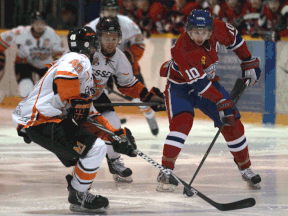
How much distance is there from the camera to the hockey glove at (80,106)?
2709mm

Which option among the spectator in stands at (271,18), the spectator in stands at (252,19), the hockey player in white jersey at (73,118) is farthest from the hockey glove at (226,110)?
the spectator in stands at (252,19)

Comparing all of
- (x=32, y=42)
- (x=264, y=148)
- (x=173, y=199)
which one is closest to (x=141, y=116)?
(x=32, y=42)

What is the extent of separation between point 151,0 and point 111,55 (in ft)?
15.9

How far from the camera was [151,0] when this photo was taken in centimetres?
830

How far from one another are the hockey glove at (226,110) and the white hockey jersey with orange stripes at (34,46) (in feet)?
11.0

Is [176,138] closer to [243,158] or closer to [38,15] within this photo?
[243,158]

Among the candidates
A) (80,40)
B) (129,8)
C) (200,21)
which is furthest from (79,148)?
(129,8)

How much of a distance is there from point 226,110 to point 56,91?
1.02m

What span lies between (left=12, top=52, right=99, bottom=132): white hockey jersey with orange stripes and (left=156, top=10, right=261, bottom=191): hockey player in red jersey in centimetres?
68

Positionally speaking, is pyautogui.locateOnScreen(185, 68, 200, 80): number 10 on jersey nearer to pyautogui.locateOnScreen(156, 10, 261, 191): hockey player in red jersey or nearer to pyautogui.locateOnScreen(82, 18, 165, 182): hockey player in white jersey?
pyautogui.locateOnScreen(156, 10, 261, 191): hockey player in red jersey

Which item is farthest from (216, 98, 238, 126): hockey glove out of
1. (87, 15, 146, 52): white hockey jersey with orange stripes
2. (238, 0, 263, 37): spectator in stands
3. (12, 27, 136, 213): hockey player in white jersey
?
(238, 0, 263, 37): spectator in stands

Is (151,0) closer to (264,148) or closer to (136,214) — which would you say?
(264,148)

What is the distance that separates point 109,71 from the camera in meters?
3.63

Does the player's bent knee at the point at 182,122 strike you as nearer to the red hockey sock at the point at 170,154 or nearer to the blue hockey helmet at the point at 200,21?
the red hockey sock at the point at 170,154
